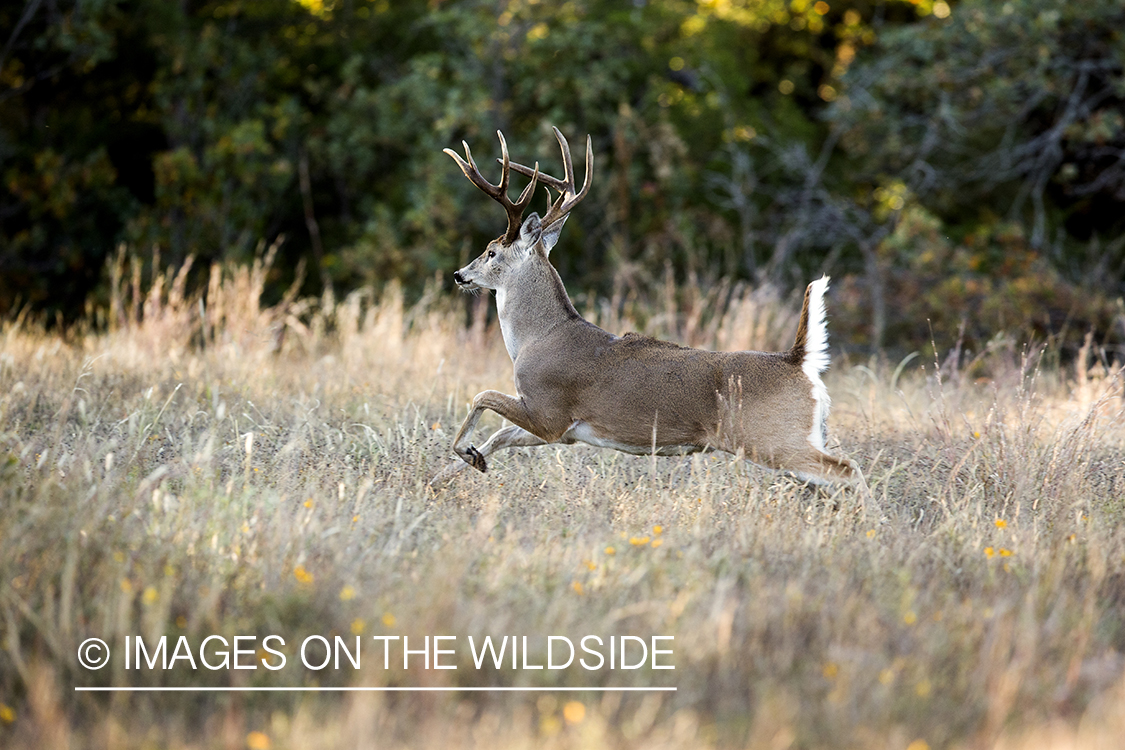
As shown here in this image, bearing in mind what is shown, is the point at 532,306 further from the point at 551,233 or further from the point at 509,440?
the point at 509,440

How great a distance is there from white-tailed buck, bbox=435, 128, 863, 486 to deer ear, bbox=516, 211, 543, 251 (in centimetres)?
2

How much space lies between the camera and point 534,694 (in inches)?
116

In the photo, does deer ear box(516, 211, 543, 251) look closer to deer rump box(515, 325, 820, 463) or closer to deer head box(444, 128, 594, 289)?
deer head box(444, 128, 594, 289)

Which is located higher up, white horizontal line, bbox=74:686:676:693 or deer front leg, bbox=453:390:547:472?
deer front leg, bbox=453:390:547:472

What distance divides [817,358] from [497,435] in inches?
64.6

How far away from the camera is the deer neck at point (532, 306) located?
592cm

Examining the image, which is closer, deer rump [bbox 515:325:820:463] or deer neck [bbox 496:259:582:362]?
deer rump [bbox 515:325:820:463]

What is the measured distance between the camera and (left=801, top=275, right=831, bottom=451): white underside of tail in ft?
16.4

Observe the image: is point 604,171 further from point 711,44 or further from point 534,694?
point 534,694

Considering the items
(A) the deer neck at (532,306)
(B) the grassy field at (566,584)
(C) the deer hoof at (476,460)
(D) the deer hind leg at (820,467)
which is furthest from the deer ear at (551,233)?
A: (D) the deer hind leg at (820,467)

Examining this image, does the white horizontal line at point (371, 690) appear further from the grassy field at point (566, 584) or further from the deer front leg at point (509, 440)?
the deer front leg at point (509, 440)

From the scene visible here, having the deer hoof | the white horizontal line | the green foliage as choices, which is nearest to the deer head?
the deer hoof

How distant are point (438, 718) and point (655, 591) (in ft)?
3.49

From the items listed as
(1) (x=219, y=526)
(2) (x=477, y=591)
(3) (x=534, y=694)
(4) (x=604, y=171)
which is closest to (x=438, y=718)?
(3) (x=534, y=694)
